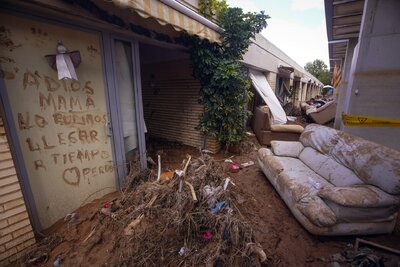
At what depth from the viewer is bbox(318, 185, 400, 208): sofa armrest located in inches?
91.4

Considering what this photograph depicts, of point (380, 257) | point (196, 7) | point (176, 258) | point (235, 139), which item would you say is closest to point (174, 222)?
point (176, 258)

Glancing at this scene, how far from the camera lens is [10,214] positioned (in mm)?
2102

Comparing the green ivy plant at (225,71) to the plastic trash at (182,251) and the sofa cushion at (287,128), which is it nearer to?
the sofa cushion at (287,128)

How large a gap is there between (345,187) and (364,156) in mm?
627

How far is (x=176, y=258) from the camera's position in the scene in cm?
210

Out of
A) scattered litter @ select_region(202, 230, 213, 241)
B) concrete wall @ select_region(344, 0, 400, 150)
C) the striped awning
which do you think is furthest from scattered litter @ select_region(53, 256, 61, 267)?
concrete wall @ select_region(344, 0, 400, 150)

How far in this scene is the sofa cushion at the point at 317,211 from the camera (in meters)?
2.35

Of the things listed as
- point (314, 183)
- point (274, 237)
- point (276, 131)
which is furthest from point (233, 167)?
point (276, 131)

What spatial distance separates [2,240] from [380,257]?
426 cm

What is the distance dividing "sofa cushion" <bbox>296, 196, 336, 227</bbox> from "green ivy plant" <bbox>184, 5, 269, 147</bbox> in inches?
106

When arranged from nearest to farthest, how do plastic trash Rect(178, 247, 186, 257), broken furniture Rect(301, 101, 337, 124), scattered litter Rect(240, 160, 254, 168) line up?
→ plastic trash Rect(178, 247, 186, 257)
scattered litter Rect(240, 160, 254, 168)
broken furniture Rect(301, 101, 337, 124)

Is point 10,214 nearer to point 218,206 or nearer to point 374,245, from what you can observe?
point 218,206

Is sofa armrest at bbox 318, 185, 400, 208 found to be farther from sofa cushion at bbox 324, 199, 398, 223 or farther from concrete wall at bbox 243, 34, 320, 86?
concrete wall at bbox 243, 34, 320, 86

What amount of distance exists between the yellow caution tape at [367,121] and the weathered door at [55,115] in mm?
4914
